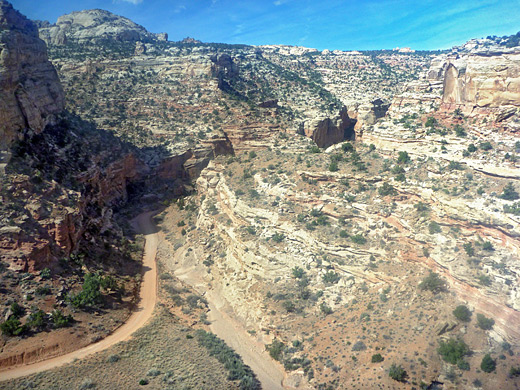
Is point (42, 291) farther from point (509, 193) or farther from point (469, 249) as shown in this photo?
point (509, 193)

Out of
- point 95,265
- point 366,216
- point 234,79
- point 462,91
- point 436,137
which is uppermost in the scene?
point 234,79

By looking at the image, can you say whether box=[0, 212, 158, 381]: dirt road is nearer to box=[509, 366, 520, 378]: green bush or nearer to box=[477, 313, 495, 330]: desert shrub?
box=[477, 313, 495, 330]: desert shrub

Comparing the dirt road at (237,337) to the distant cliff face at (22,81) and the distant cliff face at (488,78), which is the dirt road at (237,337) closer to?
the distant cliff face at (22,81)

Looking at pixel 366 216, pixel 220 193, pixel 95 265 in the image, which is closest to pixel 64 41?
pixel 220 193

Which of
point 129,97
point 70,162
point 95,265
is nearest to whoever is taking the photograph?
point 95,265

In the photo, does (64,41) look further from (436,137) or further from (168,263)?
(436,137)

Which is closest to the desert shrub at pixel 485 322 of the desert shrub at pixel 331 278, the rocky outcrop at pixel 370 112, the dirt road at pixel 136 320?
the desert shrub at pixel 331 278
